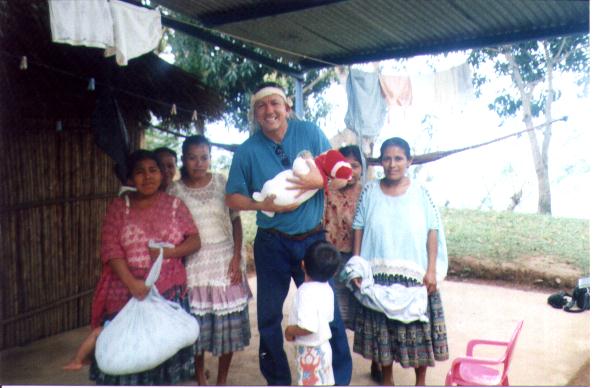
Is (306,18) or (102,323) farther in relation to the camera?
(306,18)

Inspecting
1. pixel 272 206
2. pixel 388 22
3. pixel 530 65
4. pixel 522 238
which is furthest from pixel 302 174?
pixel 522 238

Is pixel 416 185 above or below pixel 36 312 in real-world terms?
above

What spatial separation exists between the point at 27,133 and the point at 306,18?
71.1 inches

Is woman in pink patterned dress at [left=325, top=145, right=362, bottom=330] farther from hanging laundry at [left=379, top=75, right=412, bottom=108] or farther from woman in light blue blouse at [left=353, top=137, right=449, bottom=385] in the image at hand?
hanging laundry at [left=379, top=75, right=412, bottom=108]

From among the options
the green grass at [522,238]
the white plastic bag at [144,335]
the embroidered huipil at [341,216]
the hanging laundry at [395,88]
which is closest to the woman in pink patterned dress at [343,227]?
the embroidered huipil at [341,216]

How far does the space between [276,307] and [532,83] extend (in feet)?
17.2

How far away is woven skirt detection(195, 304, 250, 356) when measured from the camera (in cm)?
248

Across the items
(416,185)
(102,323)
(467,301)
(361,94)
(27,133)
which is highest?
(361,94)

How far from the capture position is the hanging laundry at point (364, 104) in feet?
15.4

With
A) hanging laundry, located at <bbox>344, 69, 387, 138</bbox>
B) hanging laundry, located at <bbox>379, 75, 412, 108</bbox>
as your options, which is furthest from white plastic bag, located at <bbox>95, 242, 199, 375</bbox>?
hanging laundry, located at <bbox>379, 75, 412, 108</bbox>

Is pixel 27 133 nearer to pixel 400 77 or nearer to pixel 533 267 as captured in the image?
pixel 400 77

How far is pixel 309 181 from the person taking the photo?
2.21 meters


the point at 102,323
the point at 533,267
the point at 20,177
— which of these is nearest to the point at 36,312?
the point at 20,177

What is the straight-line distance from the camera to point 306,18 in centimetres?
353
